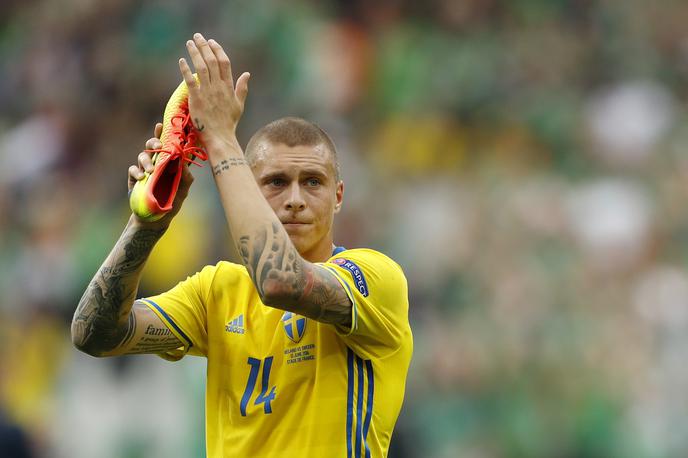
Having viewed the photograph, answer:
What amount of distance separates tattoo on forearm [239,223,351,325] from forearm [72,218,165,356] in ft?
1.72

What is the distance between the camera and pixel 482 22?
40.8 ft

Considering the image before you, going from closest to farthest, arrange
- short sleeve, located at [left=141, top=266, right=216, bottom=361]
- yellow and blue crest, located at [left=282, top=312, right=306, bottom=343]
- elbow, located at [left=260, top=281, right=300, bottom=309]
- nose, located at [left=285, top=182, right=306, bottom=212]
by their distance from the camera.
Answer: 1. elbow, located at [left=260, top=281, right=300, bottom=309]
2. yellow and blue crest, located at [left=282, top=312, right=306, bottom=343]
3. nose, located at [left=285, top=182, right=306, bottom=212]
4. short sleeve, located at [left=141, top=266, right=216, bottom=361]

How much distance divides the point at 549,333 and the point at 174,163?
5.99m

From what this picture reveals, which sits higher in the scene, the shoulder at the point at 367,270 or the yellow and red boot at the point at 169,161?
the yellow and red boot at the point at 169,161

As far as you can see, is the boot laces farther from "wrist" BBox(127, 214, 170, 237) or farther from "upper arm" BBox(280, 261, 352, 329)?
"upper arm" BBox(280, 261, 352, 329)

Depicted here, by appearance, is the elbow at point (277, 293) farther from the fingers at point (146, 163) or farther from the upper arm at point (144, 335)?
the upper arm at point (144, 335)

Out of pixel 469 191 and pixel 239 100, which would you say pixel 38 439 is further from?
pixel 239 100

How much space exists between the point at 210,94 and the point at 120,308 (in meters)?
0.90

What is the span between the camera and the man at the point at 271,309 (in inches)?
158

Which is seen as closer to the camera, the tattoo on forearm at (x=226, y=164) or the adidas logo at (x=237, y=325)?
the tattoo on forearm at (x=226, y=164)

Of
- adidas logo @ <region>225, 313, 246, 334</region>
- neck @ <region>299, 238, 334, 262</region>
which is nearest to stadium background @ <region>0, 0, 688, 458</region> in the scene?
adidas logo @ <region>225, 313, 246, 334</region>

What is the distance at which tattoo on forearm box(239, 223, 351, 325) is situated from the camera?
393 centimetres

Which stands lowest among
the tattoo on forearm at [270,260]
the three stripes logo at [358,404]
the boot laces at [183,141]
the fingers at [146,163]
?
the three stripes logo at [358,404]

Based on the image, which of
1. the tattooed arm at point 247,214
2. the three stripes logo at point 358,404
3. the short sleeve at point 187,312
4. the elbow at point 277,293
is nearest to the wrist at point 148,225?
the tattooed arm at point 247,214
